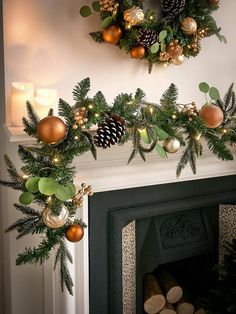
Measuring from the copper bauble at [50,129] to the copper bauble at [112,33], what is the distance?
494mm

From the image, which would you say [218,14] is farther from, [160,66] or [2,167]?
[2,167]

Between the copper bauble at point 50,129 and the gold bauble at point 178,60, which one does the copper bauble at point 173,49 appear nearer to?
the gold bauble at point 178,60

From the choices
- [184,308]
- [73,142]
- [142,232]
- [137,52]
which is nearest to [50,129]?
[73,142]

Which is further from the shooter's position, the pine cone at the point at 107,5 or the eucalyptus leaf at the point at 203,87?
the pine cone at the point at 107,5

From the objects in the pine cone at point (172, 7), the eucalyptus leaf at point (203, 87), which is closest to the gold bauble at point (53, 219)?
the eucalyptus leaf at point (203, 87)

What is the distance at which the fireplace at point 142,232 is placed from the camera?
5.70 ft

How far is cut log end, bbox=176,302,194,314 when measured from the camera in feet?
6.87

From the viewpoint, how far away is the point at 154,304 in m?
2.03

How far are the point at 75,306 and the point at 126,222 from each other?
367mm

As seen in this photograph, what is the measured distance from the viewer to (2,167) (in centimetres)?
168

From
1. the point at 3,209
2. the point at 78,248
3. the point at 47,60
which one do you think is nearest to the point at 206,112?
the point at 47,60

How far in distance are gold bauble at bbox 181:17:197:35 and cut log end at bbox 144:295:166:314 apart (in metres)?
1.13

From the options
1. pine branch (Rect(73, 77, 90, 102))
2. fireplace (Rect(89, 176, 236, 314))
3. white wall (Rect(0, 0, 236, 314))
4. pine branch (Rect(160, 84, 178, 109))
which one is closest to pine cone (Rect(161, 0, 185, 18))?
white wall (Rect(0, 0, 236, 314))

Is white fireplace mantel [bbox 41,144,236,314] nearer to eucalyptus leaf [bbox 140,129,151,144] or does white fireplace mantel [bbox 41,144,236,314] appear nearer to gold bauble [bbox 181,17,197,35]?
eucalyptus leaf [bbox 140,129,151,144]
